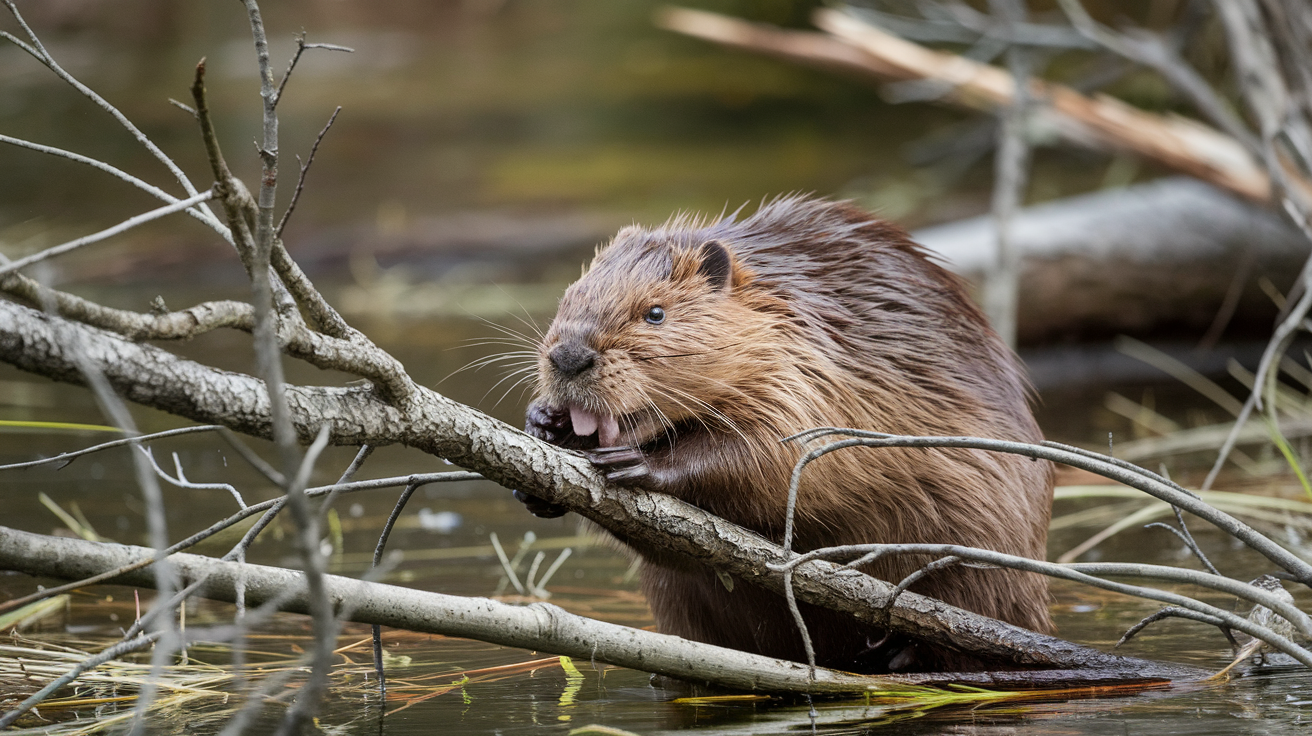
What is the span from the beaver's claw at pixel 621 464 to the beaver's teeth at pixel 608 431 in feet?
0.64

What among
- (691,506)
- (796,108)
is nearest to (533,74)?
(796,108)

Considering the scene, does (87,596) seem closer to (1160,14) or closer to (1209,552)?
(1209,552)

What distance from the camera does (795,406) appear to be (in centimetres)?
234

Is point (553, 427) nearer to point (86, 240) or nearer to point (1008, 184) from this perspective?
point (86, 240)

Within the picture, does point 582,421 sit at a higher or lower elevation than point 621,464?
higher

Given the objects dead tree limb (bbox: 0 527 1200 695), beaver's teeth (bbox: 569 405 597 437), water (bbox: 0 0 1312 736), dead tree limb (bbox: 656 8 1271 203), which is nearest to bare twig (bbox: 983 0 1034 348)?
dead tree limb (bbox: 656 8 1271 203)

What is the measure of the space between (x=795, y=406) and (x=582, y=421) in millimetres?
379

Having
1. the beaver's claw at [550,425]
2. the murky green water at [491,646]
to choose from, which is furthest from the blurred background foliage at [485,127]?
the beaver's claw at [550,425]

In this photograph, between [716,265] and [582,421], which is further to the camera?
[716,265]

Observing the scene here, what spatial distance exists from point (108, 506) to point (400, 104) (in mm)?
6475

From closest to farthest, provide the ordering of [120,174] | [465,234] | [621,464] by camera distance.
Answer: [120,174], [621,464], [465,234]

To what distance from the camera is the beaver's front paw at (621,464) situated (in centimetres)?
205

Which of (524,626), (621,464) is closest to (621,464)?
(621,464)

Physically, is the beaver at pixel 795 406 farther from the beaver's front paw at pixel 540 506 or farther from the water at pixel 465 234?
the water at pixel 465 234
